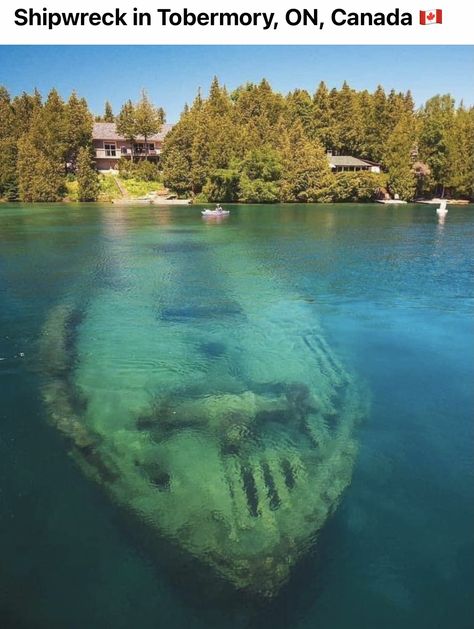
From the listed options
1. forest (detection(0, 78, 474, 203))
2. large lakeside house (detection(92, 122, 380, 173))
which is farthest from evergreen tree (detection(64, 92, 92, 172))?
large lakeside house (detection(92, 122, 380, 173))

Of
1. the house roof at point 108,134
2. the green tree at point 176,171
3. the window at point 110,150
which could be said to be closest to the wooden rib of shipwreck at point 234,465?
the green tree at point 176,171

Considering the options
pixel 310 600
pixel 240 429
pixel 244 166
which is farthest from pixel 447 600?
pixel 244 166

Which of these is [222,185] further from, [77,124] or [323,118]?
[323,118]

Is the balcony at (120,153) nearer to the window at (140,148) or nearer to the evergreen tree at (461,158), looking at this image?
the window at (140,148)

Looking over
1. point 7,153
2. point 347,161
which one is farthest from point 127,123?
point 347,161

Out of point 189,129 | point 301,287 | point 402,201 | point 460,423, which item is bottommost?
point 460,423

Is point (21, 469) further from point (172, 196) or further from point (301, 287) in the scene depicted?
point (172, 196)
